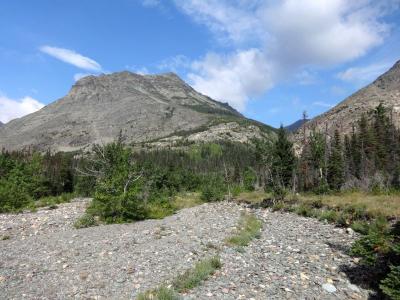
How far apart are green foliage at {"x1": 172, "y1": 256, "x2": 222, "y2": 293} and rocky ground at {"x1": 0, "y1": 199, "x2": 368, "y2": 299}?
0.36 meters

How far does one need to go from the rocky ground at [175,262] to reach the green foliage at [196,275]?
36cm

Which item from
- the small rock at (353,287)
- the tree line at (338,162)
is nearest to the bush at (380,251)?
the small rock at (353,287)

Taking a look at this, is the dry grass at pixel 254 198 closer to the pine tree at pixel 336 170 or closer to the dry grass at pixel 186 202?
the dry grass at pixel 186 202

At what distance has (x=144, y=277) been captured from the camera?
15.3 meters

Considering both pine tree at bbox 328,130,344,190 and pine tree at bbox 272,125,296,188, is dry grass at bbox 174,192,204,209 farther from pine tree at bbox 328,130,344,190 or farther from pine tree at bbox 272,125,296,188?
pine tree at bbox 328,130,344,190

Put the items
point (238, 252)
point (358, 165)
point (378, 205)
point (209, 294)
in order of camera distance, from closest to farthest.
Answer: point (209, 294) < point (238, 252) < point (378, 205) < point (358, 165)

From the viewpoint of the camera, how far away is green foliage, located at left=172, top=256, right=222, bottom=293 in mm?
13562

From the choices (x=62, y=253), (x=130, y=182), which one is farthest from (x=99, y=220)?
(x=62, y=253)

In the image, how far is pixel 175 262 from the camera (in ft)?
56.5

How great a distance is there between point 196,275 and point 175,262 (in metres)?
3.00

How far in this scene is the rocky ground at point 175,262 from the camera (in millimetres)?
13391

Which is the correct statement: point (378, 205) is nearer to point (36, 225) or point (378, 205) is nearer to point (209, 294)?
point (209, 294)

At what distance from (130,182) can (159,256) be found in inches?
687

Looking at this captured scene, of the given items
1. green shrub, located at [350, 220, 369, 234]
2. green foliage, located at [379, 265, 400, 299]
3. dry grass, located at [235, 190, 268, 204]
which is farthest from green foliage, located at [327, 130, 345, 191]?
green foliage, located at [379, 265, 400, 299]
